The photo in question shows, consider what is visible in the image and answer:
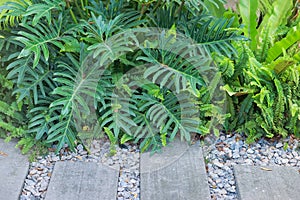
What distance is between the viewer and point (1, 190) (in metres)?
2.23

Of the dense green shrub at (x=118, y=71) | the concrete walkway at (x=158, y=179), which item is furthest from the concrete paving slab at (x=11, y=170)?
the dense green shrub at (x=118, y=71)

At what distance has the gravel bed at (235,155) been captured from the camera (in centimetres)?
238

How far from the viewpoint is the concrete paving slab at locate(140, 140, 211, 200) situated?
7.38 ft

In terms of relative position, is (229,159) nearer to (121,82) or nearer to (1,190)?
(121,82)

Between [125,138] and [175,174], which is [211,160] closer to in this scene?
[175,174]

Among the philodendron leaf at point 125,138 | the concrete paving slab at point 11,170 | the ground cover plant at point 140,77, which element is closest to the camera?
the concrete paving slab at point 11,170

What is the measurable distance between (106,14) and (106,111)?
51 centimetres

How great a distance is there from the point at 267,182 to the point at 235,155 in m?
0.25

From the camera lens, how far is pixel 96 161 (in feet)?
8.07

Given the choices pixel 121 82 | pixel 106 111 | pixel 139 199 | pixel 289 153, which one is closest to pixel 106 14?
pixel 121 82

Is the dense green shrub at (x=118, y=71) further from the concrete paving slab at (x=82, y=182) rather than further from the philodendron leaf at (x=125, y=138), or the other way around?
the concrete paving slab at (x=82, y=182)

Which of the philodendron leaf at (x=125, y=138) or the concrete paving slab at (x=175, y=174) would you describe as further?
the philodendron leaf at (x=125, y=138)

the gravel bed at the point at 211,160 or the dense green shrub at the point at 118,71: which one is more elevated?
the dense green shrub at the point at 118,71

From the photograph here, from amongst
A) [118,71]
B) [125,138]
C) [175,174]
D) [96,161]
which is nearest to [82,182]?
[96,161]
